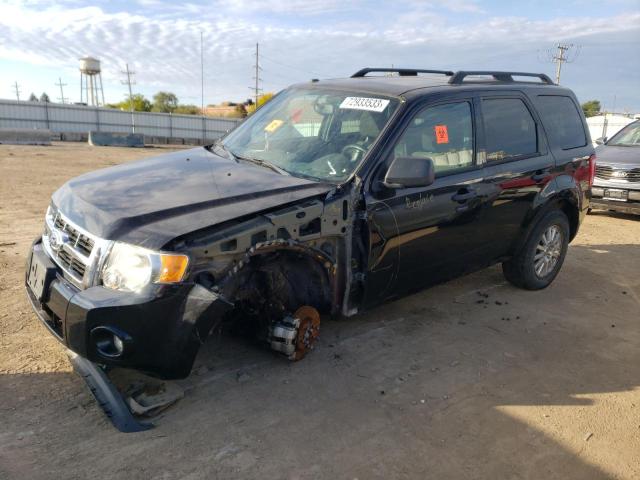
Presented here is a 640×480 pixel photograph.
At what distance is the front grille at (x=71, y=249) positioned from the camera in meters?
2.82

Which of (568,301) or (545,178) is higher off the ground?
(545,178)

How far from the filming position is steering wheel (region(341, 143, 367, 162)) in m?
3.60

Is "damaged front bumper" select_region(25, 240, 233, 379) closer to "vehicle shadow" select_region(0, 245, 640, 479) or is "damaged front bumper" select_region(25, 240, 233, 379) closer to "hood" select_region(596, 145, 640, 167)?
"vehicle shadow" select_region(0, 245, 640, 479)

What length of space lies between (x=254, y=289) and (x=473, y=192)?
1.96m

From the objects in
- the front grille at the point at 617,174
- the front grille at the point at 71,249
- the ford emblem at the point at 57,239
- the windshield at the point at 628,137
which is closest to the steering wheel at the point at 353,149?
the front grille at the point at 71,249

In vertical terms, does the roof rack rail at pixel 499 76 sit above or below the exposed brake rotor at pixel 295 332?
above

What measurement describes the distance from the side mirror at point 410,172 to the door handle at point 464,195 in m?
0.69

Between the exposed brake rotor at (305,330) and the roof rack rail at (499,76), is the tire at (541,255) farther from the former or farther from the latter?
the exposed brake rotor at (305,330)

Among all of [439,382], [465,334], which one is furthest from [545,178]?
[439,382]

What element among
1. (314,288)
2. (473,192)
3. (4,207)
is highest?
(473,192)

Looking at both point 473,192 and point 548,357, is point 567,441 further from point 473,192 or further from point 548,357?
point 473,192

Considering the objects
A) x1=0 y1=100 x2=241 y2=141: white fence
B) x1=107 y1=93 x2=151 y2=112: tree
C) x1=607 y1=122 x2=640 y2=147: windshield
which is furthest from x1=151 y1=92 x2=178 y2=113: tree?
x1=607 y1=122 x2=640 y2=147: windshield

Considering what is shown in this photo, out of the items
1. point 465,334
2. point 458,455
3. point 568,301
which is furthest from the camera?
point 568,301

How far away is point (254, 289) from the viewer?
3.38 m
